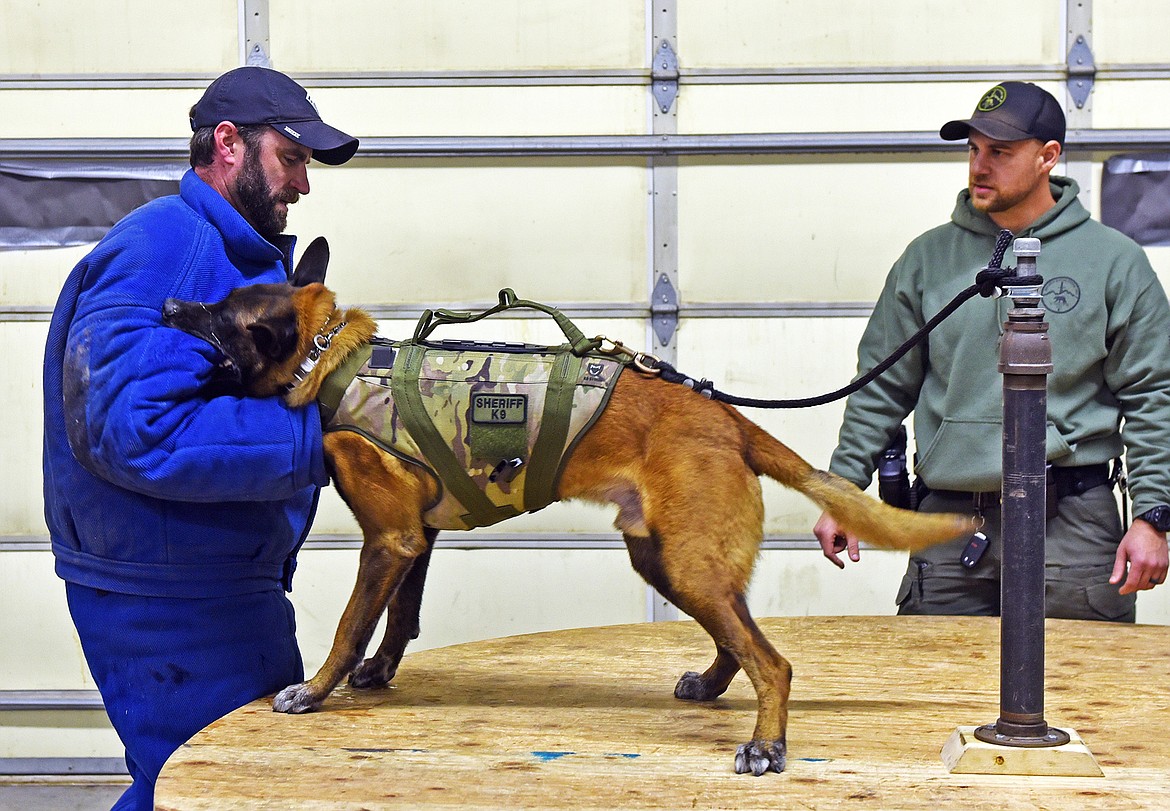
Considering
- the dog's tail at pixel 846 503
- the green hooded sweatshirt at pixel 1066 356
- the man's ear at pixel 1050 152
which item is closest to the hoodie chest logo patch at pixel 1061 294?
the green hooded sweatshirt at pixel 1066 356

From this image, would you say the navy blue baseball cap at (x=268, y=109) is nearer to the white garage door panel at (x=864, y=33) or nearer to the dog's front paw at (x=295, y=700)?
the dog's front paw at (x=295, y=700)

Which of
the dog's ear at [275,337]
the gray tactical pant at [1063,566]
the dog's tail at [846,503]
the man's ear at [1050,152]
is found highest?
the man's ear at [1050,152]

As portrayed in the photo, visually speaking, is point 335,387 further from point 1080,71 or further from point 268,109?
point 1080,71

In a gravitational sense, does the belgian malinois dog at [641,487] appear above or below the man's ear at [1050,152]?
below

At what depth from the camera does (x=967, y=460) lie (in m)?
2.88

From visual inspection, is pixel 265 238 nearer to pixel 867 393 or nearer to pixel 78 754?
pixel 867 393

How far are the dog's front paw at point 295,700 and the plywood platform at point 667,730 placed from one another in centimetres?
2

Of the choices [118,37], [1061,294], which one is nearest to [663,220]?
[1061,294]

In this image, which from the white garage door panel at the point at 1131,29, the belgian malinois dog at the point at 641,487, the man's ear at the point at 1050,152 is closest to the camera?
the belgian malinois dog at the point at 641,487

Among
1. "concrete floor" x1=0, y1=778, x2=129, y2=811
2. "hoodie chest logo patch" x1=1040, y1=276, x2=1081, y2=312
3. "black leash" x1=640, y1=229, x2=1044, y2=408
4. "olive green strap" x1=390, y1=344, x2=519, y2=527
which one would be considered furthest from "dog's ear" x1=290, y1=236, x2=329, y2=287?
"concrete floor" x1=0, y1=778, x2=129, y2=811

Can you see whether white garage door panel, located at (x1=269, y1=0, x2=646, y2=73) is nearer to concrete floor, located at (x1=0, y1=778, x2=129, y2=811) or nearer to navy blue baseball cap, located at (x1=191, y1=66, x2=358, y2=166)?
navy blue baseball cap, located at (x1=191, y1=66, x2=358, y2=166)

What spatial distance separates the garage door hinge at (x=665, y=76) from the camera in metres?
4.06

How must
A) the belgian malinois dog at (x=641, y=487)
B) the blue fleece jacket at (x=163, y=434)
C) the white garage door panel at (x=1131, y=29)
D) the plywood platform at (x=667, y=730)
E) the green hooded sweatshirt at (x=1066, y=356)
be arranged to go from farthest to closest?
the white garage door panel at (x=1131, y=29)
the green hooded sweatshirt at (x=1066, y=356)
the belgian malinois dog at (x=641, y=487)
the blue fleece jacket at (x=163, y=434)
the plywood platform at (x=667, y=730)

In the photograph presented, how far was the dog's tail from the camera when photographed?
2.03 metres
